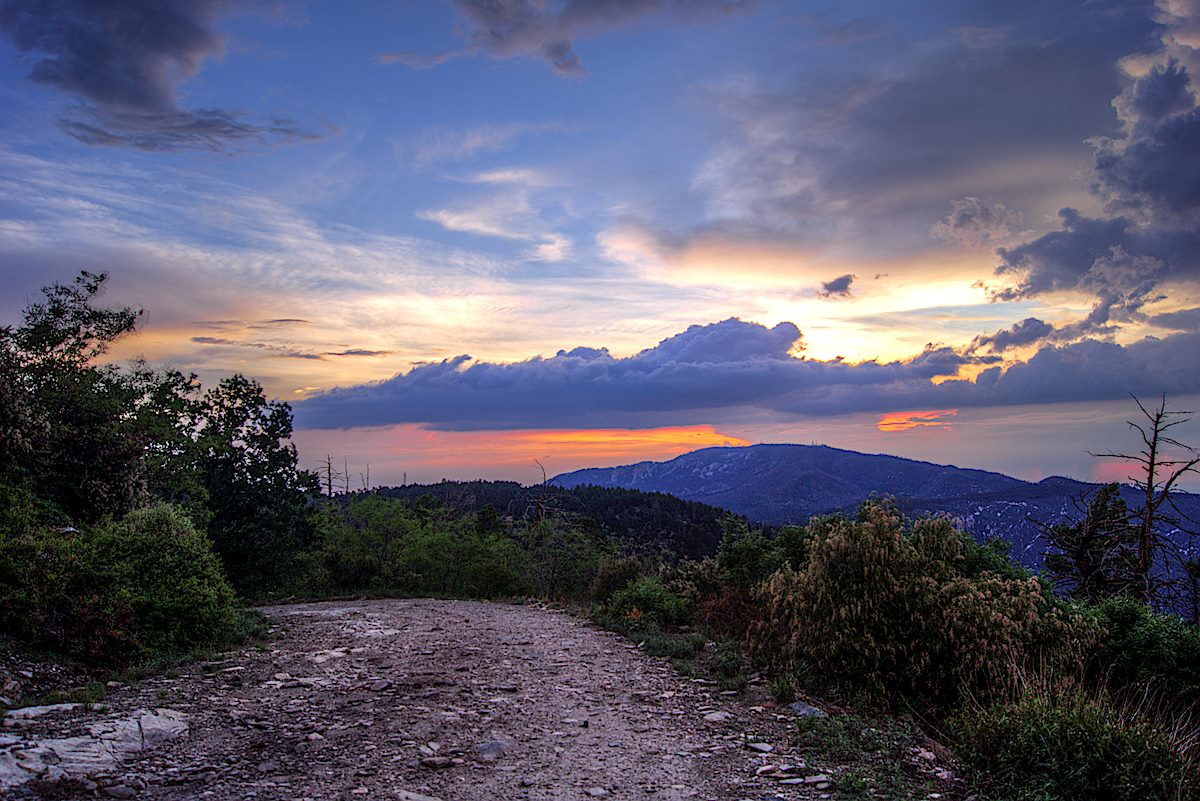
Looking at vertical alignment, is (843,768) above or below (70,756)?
below

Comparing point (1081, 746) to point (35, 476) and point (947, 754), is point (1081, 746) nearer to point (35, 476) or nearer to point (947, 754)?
point (947, 754)

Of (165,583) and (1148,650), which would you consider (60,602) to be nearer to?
(165,583)

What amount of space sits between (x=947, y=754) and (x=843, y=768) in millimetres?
1278

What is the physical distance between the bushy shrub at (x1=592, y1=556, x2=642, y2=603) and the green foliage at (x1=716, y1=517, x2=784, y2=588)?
2.88 metres

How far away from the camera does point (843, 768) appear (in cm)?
609

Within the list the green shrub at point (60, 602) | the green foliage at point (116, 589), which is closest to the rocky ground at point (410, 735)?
the green foliage at point (116, 589)

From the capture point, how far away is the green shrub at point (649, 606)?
13.3 metres

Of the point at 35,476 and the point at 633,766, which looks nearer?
the point at 633,766

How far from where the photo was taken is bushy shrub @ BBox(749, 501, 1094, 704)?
8.03 m

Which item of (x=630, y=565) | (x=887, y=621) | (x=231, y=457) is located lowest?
(x=630, y=565)

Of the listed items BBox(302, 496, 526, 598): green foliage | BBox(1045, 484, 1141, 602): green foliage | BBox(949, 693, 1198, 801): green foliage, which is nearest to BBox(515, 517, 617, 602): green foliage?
BBox(302, 496, 526, 598): green foliage

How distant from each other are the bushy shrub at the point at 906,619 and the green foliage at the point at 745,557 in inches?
185

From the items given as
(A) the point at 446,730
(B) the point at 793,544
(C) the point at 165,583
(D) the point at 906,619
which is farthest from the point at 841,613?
(C) the point at 165,583

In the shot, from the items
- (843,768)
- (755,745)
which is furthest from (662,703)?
(843,768)
